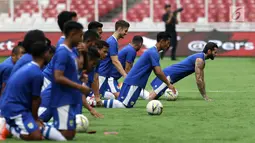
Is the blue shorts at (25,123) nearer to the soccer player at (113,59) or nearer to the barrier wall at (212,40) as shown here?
the soccer player at (113,59)

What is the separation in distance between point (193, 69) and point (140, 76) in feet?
8.54

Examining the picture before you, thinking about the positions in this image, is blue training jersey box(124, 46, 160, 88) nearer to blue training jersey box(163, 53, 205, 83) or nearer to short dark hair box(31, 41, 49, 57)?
blue training jersey box(163, 53, 205, 83)

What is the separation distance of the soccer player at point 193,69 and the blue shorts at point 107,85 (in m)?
0.88

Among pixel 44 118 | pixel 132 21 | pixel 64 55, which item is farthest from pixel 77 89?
pixel 132 21

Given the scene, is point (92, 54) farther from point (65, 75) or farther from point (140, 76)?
point (140, 76)

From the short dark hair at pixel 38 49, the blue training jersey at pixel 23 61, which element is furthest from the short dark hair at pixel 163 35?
the short dark hair at pixel 38 49

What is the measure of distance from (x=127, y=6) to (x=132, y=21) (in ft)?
4.36

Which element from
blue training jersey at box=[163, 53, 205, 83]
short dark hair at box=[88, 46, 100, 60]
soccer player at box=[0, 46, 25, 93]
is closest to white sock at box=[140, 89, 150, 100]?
blue training jersey at box=[163, 53, 205, 83]

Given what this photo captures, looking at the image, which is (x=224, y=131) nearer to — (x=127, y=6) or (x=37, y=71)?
(x=37, y=71)

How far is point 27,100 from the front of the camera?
10.6m

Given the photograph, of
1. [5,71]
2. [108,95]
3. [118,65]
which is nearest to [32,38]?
[5,71]

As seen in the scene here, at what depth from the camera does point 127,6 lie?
1607 inches

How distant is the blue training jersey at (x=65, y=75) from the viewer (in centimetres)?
1063

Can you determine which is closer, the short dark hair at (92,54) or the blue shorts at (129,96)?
the short dark hair at (92,54)
